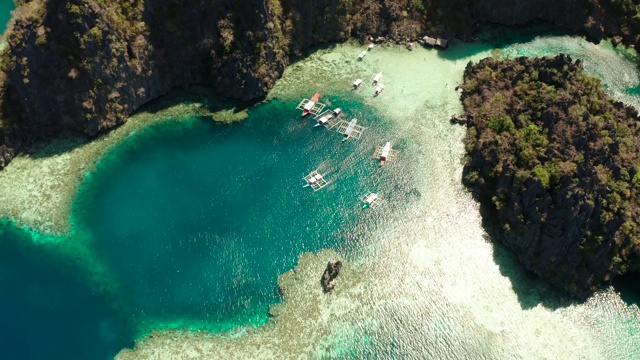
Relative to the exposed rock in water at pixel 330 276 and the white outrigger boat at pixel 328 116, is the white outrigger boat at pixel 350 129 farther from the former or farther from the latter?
the exposed rock in water at pixel 330 276

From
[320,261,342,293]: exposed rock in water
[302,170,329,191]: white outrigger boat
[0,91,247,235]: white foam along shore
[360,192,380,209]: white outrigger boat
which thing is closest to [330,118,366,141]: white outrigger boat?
[302,170,329,191]: white outrigger boat

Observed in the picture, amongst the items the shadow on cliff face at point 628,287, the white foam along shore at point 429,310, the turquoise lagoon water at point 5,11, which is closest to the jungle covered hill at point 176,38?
the turquoise lagoon water at point 5,11

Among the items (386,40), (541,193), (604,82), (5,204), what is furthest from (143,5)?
(604,82)

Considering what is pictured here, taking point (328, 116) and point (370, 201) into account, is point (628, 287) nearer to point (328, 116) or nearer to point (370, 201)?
point (370, 201)

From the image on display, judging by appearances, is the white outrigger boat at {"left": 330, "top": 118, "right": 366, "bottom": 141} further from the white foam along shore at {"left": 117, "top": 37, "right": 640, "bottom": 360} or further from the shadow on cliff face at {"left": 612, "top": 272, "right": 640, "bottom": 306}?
the shadow on cliff face at {"left": 612, "top": 272, "right": 640, "bottom": 306}

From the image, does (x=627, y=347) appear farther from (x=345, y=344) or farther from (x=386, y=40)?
(x=386, y=40)

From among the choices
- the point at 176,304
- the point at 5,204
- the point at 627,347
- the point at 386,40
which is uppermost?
the point at 386,40

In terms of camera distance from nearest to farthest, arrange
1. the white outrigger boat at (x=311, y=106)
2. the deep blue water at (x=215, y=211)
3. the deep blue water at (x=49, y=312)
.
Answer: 1. the deep blue water at (x=49, y=312)
2. the deep blue water at (x=215, y=211)
3. the white outrigger boat at (x=311, y=106)
